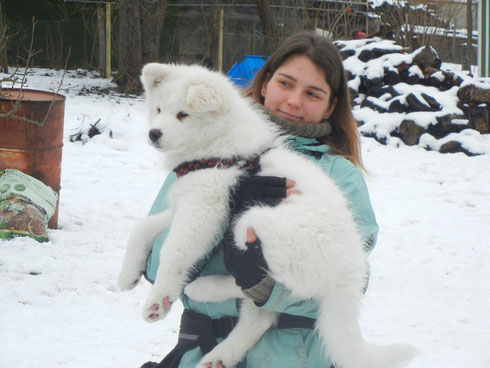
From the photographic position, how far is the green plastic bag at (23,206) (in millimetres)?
5164

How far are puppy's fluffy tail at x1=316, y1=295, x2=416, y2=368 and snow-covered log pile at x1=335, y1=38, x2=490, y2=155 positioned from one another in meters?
8.56

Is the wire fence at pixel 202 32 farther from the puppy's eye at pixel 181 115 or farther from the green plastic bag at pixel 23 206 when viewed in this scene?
the puppy's eye at pixel 181 115

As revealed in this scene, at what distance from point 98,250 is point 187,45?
1340cm

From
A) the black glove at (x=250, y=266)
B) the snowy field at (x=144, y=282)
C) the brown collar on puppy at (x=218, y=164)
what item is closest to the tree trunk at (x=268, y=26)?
the snowy field at (x=144, y=282)

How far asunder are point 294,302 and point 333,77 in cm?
112

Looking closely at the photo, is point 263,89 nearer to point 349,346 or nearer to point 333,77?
point 333,77

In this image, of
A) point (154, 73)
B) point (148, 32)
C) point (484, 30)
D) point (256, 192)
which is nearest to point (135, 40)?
point (148, 32)

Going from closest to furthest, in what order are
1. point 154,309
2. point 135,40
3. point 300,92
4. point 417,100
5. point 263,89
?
point 154,309
point 300,92
point 263,89
point 417,100
point 135,40

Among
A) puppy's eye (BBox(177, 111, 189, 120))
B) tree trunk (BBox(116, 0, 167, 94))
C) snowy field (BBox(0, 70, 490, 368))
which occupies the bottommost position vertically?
snowy field (BBox(0, 70, 490, 368))

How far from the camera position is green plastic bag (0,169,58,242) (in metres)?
5.16

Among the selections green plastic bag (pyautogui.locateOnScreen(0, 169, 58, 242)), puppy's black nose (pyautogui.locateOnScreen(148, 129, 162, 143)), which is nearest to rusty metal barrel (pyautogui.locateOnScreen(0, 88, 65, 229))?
green plastic bag (pyautogui.locateOnScreen(0, 169, 58, 242))

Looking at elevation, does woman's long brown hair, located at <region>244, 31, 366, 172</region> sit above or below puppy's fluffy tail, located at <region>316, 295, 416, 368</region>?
above

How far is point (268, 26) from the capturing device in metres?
15.9

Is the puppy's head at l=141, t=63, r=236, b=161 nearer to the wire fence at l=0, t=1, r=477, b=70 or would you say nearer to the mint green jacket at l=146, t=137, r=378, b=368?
the mint green jacket at l=146, t=137, r=378, b=368
